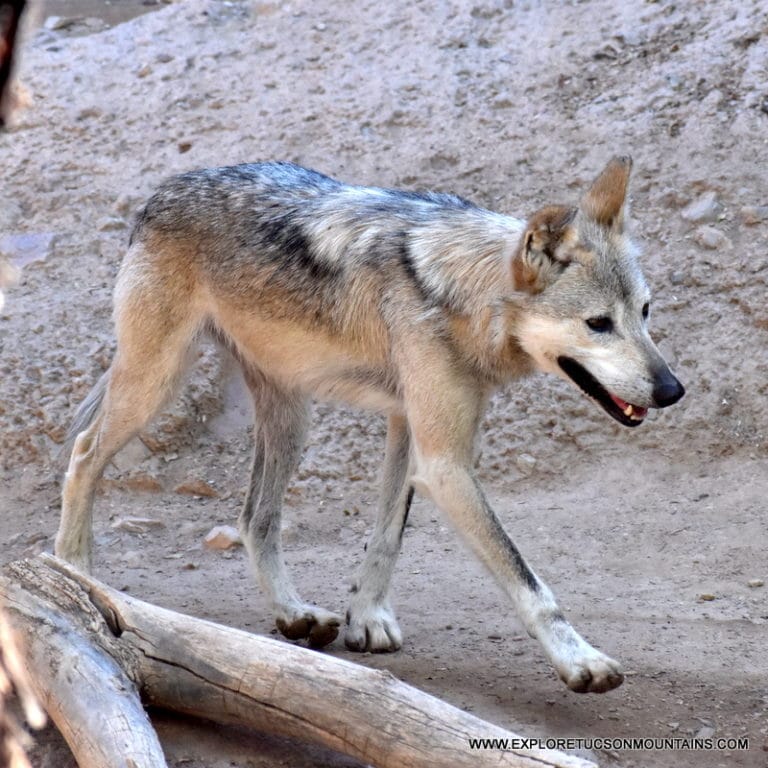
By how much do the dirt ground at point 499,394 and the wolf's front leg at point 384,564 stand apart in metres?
0.13

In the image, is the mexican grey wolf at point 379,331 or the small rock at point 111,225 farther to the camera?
the small rock at point 111,225

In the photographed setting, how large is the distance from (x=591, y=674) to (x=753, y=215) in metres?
3.90

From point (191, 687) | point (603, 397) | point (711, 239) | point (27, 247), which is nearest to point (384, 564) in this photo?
point (603, 397)

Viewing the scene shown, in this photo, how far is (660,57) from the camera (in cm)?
771

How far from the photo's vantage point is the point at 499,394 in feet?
21.9

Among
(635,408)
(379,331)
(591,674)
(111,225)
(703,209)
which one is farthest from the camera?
(111,225)

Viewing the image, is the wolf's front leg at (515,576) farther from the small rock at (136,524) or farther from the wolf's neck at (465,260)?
the small rock at (136,524)

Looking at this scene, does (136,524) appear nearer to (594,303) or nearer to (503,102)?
(594,303)

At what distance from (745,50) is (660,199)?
1.35 metres

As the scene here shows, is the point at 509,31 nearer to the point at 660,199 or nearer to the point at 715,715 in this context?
the point at 660,199

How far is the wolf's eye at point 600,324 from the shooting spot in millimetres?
4043

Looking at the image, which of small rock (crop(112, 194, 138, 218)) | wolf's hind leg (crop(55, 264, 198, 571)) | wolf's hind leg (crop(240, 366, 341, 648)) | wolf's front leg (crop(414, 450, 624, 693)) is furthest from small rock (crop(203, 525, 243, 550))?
small rock (crop(112, 194, 138, 218))

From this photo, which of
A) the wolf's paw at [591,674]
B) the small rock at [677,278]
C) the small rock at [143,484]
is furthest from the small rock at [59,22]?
the wolf's paw at [591,674]

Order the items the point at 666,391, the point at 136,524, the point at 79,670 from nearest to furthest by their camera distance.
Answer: the point at 79,670, the point at 666,391, the point at 136,524
